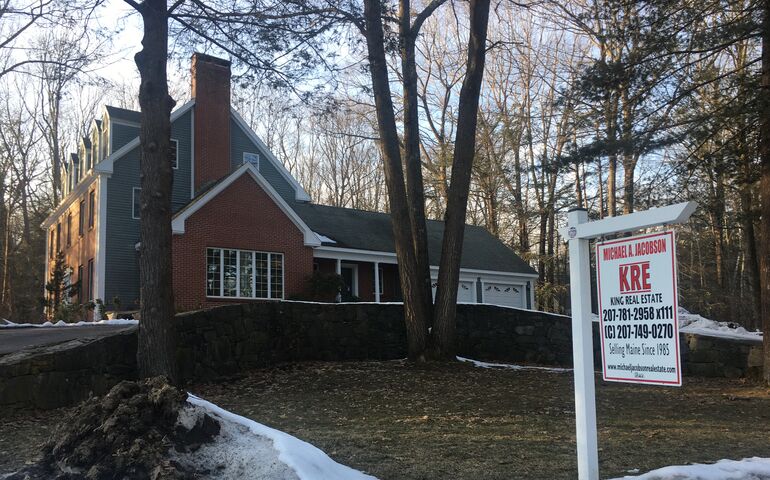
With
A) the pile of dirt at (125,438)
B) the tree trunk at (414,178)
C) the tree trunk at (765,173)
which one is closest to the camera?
the pile of dirt at (125,438)

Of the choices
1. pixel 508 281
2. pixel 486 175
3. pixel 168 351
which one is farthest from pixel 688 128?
pixel 486 175

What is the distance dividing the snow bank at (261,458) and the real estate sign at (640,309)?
79.2 inches

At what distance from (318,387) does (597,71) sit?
7.32 m

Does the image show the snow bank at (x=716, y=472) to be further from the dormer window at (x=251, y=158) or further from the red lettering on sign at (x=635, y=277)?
the dormer window at (x=251, y=158)

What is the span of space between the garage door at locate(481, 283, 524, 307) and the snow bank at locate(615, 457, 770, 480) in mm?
20383

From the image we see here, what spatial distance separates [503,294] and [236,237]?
1209 centimetres

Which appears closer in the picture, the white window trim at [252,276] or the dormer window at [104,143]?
the white window trim at [252,276]

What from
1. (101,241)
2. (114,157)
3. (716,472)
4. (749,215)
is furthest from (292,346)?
(114,157)

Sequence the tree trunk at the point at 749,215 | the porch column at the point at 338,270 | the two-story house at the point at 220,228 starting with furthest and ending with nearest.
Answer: the porch column at the point at 338,270 → the two-story house at the point at 220,228 → the tree trunk at the point at 749,215

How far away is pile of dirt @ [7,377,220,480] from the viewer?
419 cm

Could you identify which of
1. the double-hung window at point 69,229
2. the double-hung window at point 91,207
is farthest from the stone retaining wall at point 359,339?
the double-hung window at point 69,229

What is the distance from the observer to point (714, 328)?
1758cm

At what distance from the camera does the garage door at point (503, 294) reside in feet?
85.0

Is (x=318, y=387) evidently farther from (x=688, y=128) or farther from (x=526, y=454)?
(x=688, y=128)
